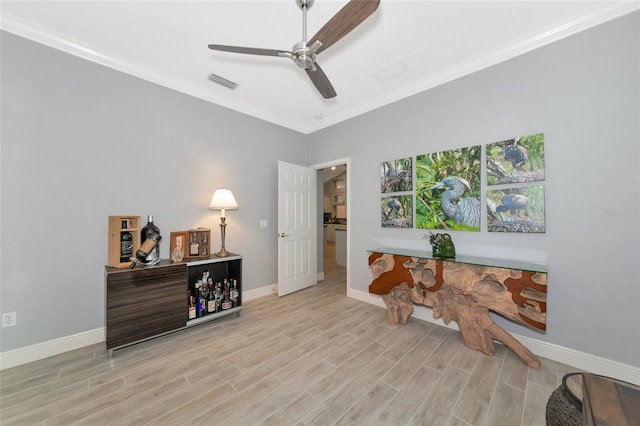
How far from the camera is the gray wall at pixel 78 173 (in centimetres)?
201

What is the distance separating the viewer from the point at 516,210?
2234 millimetres

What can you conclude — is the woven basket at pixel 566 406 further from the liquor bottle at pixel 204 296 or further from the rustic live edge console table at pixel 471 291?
the liquor bottle at pixel 204 296

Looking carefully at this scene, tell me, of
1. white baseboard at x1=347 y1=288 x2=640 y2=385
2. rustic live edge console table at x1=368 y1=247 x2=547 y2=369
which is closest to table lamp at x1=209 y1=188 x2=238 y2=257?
rustic live edge console table at x1=368 y1=247 x2=547 y2=369

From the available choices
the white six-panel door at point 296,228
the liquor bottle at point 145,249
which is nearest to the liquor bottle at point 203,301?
the liquor bottle at point 145,249

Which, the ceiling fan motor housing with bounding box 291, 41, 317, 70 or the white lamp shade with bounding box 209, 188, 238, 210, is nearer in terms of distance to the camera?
the ceiling fan motor housing with bounding box 291, 41, 317, 70

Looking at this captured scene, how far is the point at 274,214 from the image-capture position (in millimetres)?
3934

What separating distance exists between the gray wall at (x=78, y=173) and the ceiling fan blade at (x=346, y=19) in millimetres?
2231

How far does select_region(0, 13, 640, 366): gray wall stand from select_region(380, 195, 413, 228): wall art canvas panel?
22 centimetres

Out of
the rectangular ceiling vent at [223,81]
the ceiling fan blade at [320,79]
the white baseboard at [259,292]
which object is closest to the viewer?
the ceiling fan blade at [320,79]

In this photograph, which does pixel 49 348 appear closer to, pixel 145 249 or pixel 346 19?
pixel 145 249

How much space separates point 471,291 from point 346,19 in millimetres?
2464

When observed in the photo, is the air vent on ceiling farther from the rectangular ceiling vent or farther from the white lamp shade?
the white lamp shade

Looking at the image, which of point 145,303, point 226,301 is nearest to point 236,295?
point 226,301

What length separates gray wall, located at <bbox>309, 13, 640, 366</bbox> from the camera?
180 centimetres
